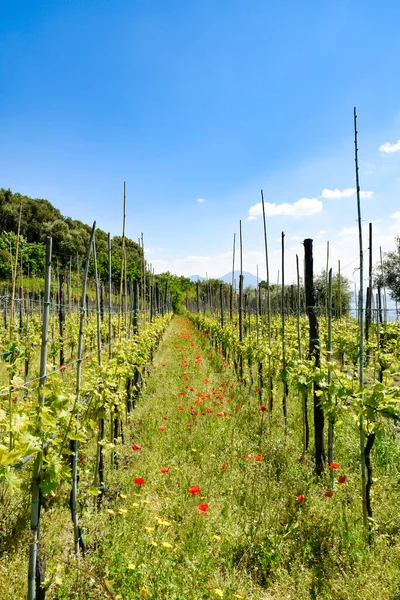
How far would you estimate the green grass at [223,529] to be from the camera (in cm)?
241

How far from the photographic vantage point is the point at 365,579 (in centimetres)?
247

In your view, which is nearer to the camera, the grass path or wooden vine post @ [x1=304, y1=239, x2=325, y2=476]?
the grass path

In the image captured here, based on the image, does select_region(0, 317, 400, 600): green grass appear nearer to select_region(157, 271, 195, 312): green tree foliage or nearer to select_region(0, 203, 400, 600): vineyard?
select_region(0, 203, 400, 600): vineyard

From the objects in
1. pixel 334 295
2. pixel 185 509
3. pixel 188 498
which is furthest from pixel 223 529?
pixel 334 295

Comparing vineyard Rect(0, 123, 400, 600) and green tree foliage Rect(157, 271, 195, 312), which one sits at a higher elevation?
green tree foliage Rect(157, 271, 195, 312)

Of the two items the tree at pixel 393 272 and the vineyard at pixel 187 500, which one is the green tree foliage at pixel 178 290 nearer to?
the tree at pixel 393 272

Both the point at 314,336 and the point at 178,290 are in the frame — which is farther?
the point at 178,290

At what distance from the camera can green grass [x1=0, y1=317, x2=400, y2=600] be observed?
94.7 inches

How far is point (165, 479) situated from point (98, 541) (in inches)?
43.4

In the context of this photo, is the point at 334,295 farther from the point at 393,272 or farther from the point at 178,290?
the point at 178,290

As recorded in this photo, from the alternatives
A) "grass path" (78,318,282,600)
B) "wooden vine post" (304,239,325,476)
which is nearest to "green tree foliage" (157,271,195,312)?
"grass path" (78,318,282,600)

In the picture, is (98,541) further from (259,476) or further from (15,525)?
(259,476)

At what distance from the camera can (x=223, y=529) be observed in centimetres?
297

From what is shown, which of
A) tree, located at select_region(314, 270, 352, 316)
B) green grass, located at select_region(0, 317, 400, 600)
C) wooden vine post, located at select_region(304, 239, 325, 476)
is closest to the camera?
green grass, located at select_region(0, 317, 400, 600)
